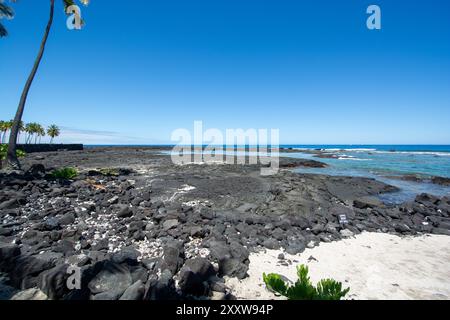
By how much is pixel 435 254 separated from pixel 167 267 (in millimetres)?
7403

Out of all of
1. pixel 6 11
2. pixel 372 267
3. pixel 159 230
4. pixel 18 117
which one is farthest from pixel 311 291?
pixel 6 11

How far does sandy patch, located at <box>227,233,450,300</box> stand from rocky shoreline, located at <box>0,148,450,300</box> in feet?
1.12

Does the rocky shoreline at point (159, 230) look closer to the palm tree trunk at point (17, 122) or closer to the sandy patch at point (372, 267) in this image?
the sandy patch at point (372, 267)

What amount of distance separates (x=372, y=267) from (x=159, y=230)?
5738 millimetres

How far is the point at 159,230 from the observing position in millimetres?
6918

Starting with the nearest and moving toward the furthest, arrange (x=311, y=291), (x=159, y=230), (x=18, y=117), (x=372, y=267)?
(x=311, y=291) < (x=372, y=267) < (x=159, y=230) < (x=18, y=117)

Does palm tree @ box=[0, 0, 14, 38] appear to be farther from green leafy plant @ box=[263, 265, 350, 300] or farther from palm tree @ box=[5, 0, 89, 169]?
green leafy plant @ box=[263, 265, 350, 300]

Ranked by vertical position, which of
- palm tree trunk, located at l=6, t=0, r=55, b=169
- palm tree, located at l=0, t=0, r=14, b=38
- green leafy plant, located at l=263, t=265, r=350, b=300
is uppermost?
palm tree, located at l=0, t=0, r=14, b=38

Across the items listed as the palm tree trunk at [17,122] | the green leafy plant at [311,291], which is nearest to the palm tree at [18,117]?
the palm tree trunk at [17,122]

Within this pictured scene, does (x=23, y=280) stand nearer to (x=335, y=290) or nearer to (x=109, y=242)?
(x=109, y=242)

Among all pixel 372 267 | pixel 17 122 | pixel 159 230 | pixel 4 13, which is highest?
pixel 4 13

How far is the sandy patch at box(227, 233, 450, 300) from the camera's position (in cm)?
455

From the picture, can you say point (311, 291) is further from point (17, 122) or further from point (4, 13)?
point (4, 13)

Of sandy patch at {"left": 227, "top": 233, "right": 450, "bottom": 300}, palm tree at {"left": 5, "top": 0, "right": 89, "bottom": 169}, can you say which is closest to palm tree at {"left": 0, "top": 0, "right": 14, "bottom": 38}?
palm tree at {"left": 5, "top": 0, "right": 89, "bottom": 169}
